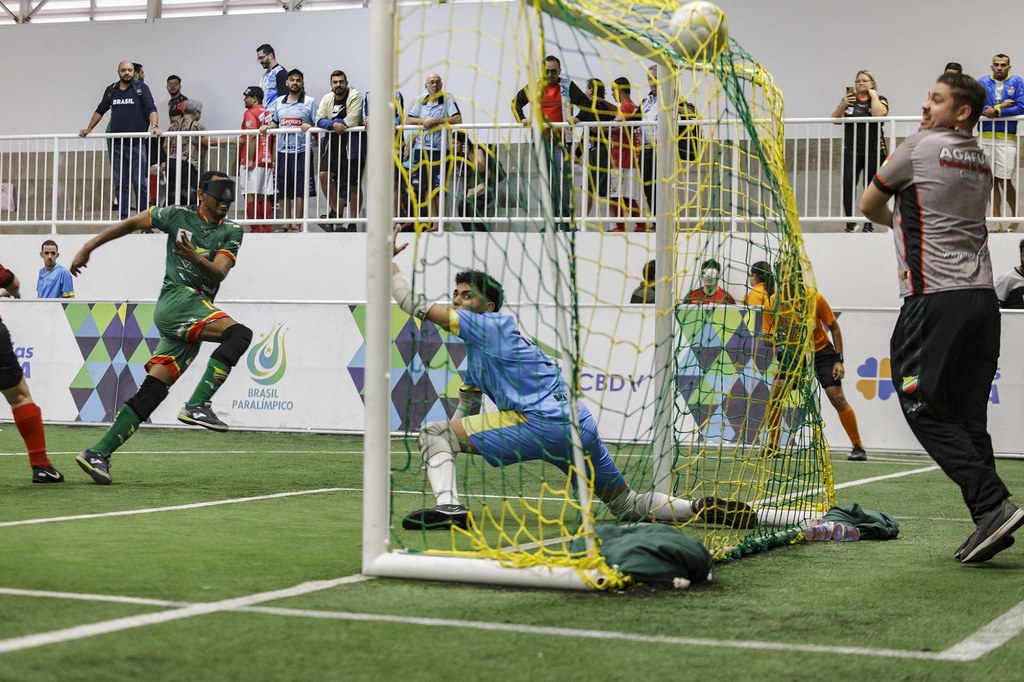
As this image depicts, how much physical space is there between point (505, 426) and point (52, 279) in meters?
13.1

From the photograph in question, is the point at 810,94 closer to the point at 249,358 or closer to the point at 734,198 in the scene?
the point at 249,358

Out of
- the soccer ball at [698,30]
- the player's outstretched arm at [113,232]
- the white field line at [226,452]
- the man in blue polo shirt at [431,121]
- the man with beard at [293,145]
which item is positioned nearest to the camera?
the soccer ball at [698,30]

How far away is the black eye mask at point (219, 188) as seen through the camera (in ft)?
30.5

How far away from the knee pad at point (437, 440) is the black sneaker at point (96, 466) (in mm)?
2863

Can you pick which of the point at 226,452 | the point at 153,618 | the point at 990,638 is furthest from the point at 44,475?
the point at 990,638

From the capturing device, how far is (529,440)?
20.6 feet

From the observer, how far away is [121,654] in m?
3.50

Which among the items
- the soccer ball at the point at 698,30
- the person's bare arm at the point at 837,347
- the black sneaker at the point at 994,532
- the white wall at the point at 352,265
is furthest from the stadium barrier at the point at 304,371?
the black sneaker at the point at 994,532

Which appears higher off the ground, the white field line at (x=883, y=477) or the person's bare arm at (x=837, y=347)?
the person's bare arm at (x=837, y=347)

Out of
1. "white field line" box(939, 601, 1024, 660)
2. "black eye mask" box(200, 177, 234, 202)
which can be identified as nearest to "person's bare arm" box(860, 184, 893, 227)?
"white field line" box(939, 601, 1024, 660)

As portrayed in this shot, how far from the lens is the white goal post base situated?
4758 mm

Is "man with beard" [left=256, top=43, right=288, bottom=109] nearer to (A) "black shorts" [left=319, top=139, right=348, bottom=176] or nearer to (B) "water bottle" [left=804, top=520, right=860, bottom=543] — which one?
(A) "black shorts" [left=319, top=139, right=348, bottom=176]

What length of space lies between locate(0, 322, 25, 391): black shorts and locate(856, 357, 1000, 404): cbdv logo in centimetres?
868

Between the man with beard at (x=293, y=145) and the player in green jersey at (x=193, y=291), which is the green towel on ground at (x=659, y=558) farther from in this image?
the man with beard at (x=293, y=145)
